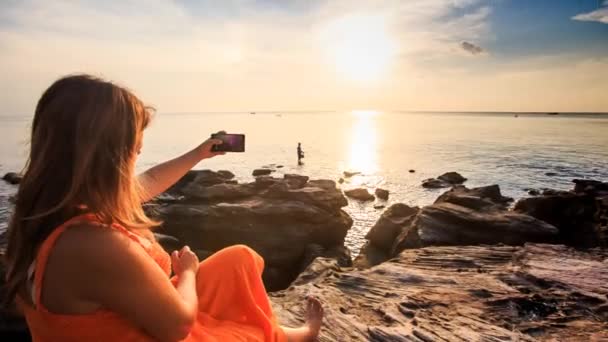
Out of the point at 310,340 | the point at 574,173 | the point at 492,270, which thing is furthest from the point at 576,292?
the point at 574,173

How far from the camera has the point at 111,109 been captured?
7.28ft

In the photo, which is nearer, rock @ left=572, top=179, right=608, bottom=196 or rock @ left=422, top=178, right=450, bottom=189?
rock @ left=572, top=179, right=608, bottom=196

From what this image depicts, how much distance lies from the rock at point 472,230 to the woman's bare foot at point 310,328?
27.5 ft

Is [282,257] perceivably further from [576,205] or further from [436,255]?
[576,205]

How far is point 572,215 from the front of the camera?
1692cm

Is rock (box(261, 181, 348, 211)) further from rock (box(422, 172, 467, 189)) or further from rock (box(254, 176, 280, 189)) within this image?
rock (box(422, 172, 467, 189))

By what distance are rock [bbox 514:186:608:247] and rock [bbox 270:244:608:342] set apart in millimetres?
9731

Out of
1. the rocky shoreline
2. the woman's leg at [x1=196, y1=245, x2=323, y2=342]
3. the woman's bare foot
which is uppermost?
the woman's leg at [x1=196, y1=245, x2=323, y2=342]

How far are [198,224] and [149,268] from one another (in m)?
17.3

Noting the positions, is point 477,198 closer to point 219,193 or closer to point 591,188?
point 219,193

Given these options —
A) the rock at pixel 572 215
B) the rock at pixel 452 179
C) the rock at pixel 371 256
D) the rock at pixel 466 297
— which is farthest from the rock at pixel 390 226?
the rock at pixel 452 179

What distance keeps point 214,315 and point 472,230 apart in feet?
38.9

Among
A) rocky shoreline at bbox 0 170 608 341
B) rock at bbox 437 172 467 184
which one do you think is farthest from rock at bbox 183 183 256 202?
rock at bbox 437 172 467 184

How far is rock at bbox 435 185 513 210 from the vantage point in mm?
18703
